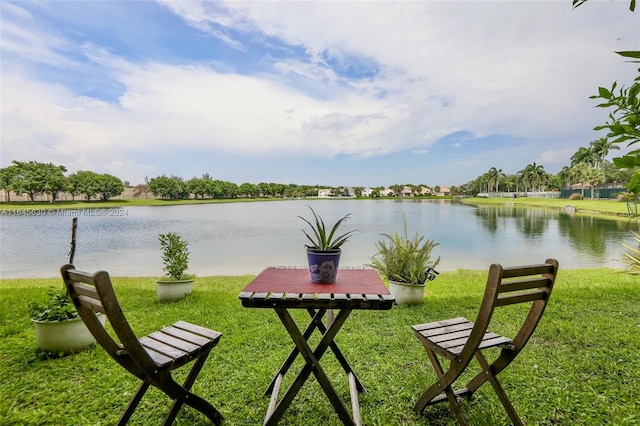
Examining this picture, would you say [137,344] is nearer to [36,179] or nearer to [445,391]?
[445,391]

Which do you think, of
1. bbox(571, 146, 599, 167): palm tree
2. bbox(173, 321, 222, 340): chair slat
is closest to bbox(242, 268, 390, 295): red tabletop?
bbox(173, 321, 222, 340): chair slat

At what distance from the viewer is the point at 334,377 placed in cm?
288

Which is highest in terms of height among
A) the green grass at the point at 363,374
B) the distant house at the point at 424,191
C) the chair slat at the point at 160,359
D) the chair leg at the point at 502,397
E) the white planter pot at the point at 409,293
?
the distant house at the point at 424,191

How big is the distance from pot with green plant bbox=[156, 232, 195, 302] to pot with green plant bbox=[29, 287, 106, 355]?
195cm

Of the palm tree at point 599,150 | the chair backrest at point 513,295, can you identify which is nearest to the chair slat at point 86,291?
the chair backrest at point 513,295

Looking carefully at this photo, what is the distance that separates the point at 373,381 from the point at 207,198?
90.4m

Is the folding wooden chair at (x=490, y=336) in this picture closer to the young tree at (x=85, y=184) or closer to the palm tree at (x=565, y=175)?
the young tree at (x=85, y=184)

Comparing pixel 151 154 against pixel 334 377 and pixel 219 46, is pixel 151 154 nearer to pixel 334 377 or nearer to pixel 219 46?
pixel 219 46

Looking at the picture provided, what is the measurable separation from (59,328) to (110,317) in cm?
223

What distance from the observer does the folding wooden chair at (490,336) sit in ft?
5.83

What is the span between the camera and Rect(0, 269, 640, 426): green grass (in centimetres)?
239

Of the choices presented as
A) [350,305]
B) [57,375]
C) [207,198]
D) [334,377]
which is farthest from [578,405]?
[207,198]

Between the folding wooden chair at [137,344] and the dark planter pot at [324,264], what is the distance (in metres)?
0.86

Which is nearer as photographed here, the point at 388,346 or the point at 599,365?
the point at 599,365
